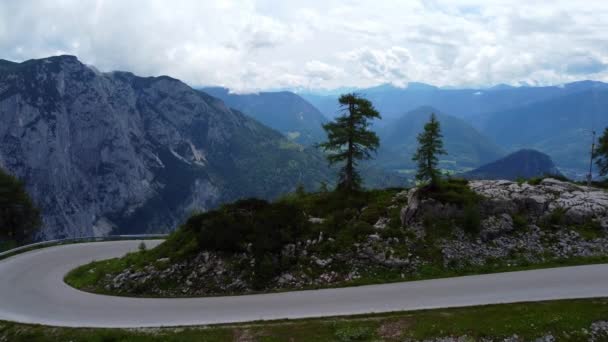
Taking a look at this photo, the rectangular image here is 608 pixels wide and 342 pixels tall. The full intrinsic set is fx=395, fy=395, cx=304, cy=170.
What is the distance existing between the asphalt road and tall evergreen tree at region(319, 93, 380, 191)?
47.0ft

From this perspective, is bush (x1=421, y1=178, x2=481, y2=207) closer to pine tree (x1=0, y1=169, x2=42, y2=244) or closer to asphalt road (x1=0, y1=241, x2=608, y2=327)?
asphalt road (x1=0, y1=241, x2=608, y2=327)

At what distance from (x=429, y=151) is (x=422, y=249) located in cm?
803

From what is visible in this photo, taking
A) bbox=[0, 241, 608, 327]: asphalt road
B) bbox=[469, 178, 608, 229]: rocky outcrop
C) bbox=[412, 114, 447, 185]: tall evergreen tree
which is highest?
bbox=[412, 114, 447, 185]: tall evergreen tree

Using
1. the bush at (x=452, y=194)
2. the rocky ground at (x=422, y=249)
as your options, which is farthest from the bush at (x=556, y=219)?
the bush at (x=452, y=194)

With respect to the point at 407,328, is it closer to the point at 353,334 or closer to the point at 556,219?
the point at 353,334

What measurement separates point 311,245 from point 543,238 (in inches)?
663

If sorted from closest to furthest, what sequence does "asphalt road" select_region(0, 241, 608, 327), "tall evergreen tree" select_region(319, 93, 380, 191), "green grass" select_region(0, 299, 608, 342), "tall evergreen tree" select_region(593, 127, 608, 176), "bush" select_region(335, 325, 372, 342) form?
"green grass" select_region(0, 299, 608, 342) < "bush" select_region(335, 325, 372, 342) < "asphalt road" select_region(0, 241, 608, 327) < "tall evergreen tree" select_region(319, 93, 380, 191) < "tall evergreen tree" select_region(593, 127, 608, 176)

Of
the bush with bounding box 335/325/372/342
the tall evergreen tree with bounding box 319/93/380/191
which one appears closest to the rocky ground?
the tall evergreen tree with bounding box 319/93/380/191

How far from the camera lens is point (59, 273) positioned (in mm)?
32125

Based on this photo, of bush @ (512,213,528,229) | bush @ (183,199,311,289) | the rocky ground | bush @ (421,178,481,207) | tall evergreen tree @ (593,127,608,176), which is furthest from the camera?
tall evergreen tree @ (593,127,608,176)

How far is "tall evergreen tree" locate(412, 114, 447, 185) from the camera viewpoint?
3144 cm

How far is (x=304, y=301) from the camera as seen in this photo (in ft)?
76.3

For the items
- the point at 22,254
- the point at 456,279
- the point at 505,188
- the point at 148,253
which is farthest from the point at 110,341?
the point at 505,188

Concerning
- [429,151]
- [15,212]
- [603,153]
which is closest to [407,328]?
[429,151]
